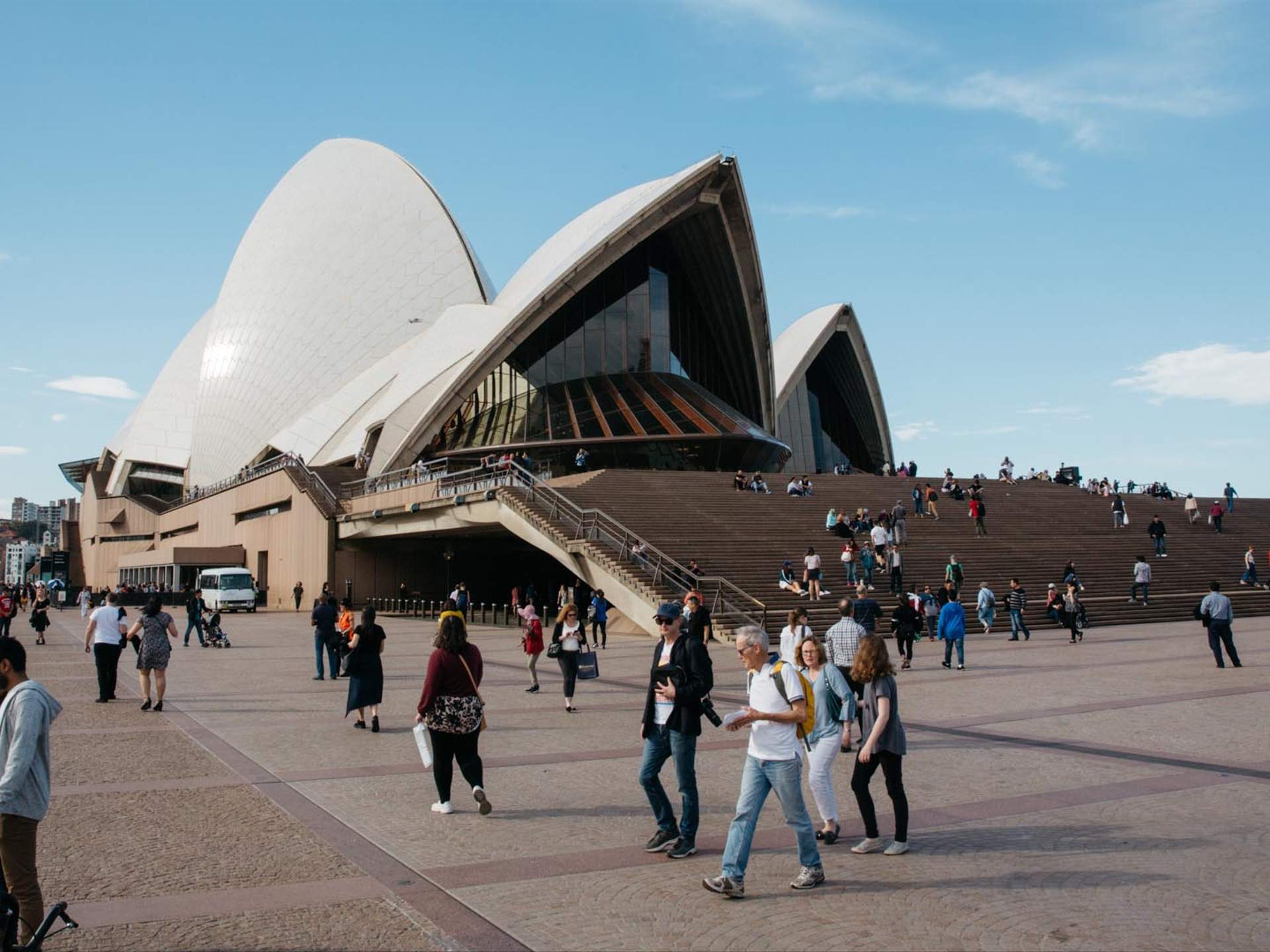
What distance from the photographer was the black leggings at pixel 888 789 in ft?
18.2

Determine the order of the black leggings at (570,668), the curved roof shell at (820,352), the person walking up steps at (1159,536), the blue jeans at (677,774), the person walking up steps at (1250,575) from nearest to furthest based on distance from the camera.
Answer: the blue jeans at (677,774), the black leggings at (570,668), the person walking up steps at (1250,575), the person walking up steps at (1159,536), the curved roof shell at (820,352)

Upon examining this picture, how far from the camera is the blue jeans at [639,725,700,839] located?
18.1ft

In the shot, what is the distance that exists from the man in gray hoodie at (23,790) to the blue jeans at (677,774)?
2.77 metres

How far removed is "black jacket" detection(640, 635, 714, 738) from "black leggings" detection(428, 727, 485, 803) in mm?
1321

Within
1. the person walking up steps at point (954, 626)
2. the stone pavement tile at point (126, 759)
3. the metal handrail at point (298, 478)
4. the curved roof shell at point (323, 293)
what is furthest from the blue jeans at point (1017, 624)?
the curved roof shell at point (323, 293)

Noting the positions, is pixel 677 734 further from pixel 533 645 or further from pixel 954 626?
pixel 954 626

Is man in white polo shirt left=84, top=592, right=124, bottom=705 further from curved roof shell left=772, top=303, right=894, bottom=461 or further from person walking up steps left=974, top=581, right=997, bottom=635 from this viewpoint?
curved roof shell left=772, top=303, right=894, bottom=461

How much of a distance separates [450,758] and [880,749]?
260cm

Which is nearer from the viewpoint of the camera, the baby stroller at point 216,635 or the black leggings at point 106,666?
the black leggings at point 106,666

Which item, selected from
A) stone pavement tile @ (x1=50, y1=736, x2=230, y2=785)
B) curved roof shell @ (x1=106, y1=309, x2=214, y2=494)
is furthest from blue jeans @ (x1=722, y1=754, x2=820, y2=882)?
curved roof shell @ (x1=106, y1=309, x2=214, y2=494)

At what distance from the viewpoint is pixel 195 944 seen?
4238mm

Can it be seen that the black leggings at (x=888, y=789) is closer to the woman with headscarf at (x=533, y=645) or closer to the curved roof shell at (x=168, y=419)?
the woman with headscarf at (x=533, y=645)

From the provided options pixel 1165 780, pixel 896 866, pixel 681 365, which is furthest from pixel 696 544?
pixel 681 365

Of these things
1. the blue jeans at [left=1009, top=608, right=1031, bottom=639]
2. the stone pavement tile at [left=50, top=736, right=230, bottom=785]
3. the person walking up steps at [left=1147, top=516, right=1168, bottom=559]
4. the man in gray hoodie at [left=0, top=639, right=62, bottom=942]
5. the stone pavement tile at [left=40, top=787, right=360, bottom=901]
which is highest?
the person walking up steps at [left=1147, top=516, right=1168, bottom=559]
